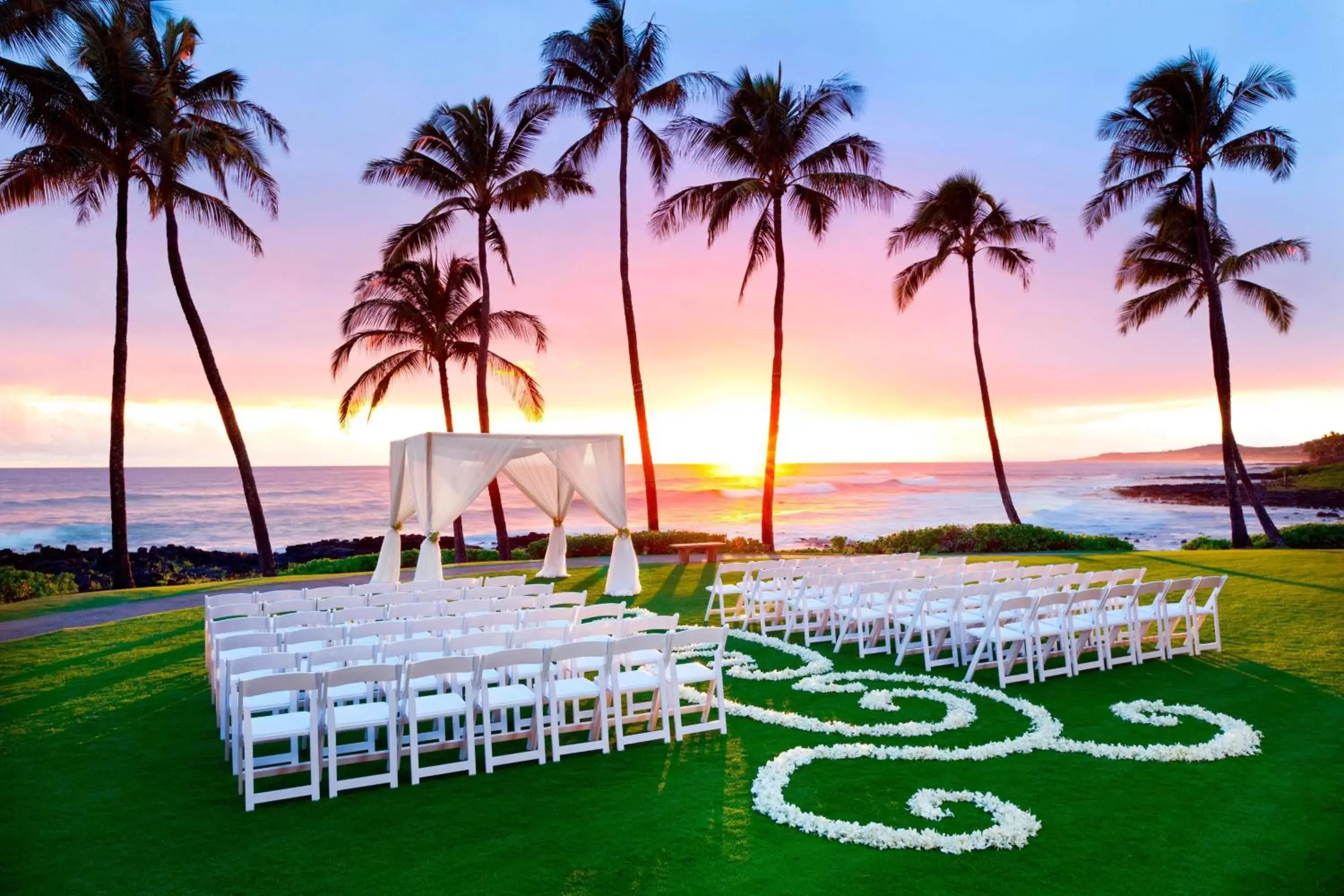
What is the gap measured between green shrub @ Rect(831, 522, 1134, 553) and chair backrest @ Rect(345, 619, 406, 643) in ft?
48.1

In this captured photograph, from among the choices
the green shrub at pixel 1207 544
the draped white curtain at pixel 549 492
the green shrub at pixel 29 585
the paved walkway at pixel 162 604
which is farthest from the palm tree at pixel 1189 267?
the green shrub at pixel 29 585

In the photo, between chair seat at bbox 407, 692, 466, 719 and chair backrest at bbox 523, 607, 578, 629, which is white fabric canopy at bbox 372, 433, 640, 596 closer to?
chair backrest at bbox 523, 607, 578, 629

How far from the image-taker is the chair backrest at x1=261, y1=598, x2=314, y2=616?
8852 millimetres

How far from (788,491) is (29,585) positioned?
6417 centimetres

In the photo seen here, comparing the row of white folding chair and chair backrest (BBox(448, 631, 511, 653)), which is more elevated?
chair backrest (BBox(448, 631, 511, 653))

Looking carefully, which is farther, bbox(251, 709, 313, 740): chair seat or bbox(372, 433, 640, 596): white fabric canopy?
bbox(372, 433, 640, 596): white fabric canopy

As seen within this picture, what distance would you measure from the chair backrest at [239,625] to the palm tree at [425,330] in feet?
50.8

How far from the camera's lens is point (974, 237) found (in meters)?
23.0

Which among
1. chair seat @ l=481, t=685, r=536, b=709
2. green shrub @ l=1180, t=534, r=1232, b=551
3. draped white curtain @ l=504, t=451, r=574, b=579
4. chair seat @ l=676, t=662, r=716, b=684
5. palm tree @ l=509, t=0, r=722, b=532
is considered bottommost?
green shrub @ l=1180, t=534, r=1232, b=551

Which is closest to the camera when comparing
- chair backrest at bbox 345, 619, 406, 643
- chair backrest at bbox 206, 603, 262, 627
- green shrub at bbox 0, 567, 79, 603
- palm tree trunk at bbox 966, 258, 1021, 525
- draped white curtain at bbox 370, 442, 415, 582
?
chair backrest at bbox 345, 619, 406, 643

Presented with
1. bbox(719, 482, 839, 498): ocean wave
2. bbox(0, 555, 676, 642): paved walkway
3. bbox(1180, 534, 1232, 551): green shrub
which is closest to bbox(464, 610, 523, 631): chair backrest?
bbox(0, 555, 676, 642): paved walkway

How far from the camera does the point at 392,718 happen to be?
17.0 ft

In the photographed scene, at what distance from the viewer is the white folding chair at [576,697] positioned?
18.6ft

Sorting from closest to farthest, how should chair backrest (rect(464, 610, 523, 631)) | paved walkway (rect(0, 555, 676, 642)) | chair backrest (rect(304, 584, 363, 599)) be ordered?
chair backrest (rect(464, 610, 523, 631)) < chair backrest (rect(304, 584, 363, 599)) < paved walkway (rect(0, 555, 676, 642))
